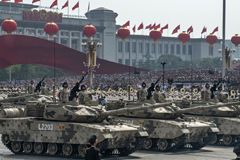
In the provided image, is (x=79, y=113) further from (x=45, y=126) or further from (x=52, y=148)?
(x=52, y=148)

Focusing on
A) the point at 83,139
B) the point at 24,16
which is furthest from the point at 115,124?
the point at 24,16

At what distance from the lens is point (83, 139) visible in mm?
21516

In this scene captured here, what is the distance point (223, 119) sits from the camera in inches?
1109

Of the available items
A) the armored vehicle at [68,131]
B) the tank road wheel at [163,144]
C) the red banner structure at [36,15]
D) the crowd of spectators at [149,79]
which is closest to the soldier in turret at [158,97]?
the tank road wheel at [163,144]

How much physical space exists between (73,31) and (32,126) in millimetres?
116921

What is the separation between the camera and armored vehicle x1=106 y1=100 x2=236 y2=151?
24.3 meters

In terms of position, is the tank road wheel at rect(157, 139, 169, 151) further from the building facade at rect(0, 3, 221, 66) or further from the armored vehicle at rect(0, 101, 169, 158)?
the building facade at rect(0, 3, 221, 66)

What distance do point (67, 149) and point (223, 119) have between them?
9.86m

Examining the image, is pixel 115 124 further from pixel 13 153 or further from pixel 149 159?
pixel 13 153

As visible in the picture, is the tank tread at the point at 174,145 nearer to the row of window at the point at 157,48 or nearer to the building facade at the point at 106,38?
the building facade at the point at 106,38

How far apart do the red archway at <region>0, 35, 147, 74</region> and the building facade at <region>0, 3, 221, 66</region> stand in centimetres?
4497

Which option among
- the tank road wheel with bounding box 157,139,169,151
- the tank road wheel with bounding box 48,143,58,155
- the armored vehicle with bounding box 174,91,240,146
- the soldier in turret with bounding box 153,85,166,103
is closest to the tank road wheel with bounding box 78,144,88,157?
the tank road wheel with bounding box 48,143,58,155

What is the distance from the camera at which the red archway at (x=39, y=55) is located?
229 ft

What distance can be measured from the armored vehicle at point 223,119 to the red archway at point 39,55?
42.3 metres
